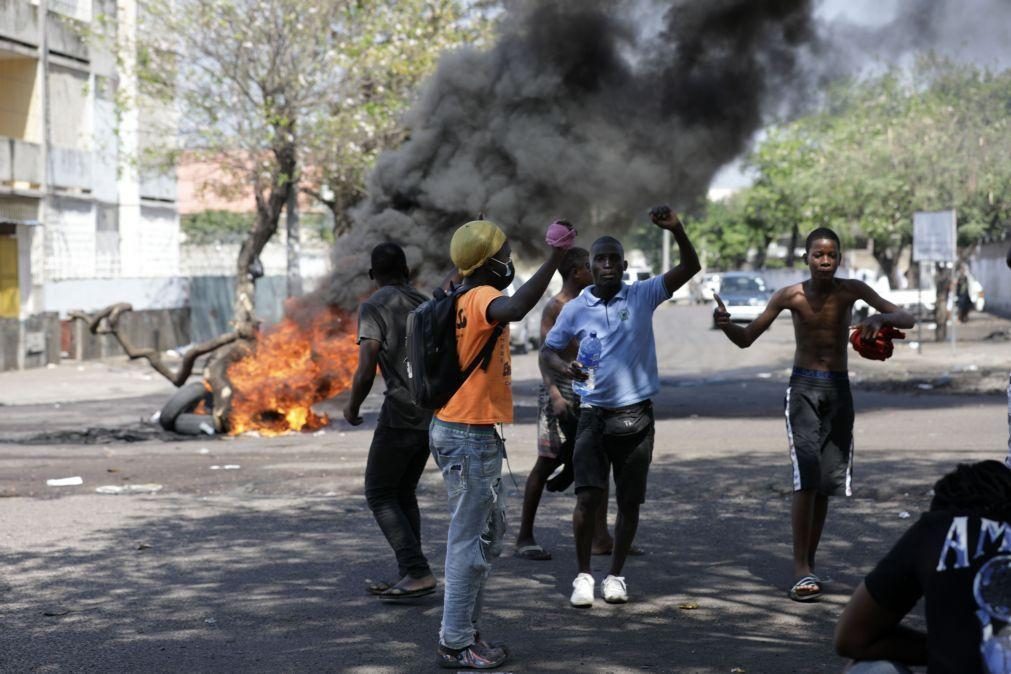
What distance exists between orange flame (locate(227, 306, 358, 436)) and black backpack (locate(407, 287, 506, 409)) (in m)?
8.21

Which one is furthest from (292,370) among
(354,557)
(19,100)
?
(19,100)

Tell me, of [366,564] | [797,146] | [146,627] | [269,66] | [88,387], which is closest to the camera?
[146,627]

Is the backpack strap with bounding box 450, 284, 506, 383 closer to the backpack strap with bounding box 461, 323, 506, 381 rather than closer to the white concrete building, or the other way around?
the backpack strap with bounding box 461, 323, 506, 381

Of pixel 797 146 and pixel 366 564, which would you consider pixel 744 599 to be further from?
pixel 797 146

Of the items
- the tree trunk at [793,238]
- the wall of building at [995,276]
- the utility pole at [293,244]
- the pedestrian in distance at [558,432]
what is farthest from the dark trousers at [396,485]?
the tree trunk at [793,238]

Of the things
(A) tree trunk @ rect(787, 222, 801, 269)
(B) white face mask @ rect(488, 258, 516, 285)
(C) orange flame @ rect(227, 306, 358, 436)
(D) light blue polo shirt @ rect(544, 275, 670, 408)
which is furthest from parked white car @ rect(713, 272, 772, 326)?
(B) white face mask @ rect(488, 258, 516, 285)

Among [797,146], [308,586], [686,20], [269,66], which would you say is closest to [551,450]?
[308,586]

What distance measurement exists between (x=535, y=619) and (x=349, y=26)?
63.9 ft

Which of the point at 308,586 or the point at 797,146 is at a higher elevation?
the point at 797,146

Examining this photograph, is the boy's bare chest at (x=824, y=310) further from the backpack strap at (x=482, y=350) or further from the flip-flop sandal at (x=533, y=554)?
the backpack strap at (x=482, y=350)

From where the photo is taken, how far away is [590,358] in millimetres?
6457

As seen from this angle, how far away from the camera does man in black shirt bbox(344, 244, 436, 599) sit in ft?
21.0

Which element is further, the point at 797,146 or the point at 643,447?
the point at 797,146

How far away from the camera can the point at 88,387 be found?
21.2m
